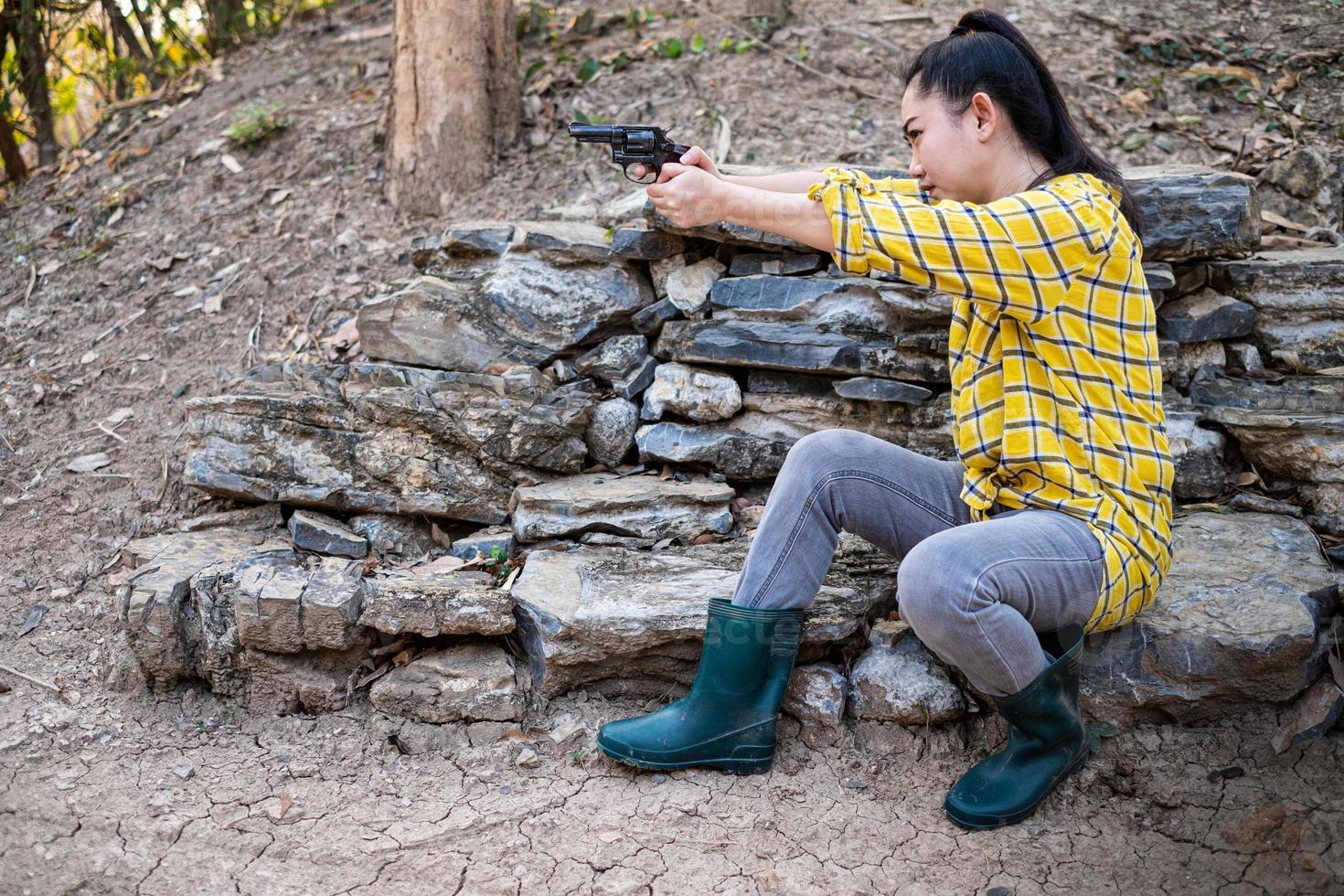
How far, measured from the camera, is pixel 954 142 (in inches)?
91.6

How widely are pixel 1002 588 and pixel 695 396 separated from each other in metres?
1.56

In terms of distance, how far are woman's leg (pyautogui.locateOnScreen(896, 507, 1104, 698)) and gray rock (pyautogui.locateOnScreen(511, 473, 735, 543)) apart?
3.63ft

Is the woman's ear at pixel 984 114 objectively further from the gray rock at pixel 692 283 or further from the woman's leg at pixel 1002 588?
the gray rock at pixel 692 283

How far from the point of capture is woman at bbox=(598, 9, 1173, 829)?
6.98 ft

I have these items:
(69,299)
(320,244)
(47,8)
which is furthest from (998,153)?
(47,8)

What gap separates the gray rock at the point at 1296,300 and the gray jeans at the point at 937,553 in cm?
157

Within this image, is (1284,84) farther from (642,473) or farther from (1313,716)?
(642,473)

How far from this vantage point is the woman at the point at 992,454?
2.13 meters

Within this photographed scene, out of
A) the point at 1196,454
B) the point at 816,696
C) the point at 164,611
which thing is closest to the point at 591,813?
the point at 816,696

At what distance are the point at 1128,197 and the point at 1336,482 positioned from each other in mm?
→ 1335

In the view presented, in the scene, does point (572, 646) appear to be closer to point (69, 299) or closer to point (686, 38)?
point (69, 299)

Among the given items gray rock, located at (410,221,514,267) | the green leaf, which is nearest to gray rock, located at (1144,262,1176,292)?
gray rock, located at (410,221,514,267)

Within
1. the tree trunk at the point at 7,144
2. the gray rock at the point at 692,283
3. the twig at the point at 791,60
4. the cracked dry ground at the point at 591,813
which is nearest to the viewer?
the cracked dry ground at the point at 591,813

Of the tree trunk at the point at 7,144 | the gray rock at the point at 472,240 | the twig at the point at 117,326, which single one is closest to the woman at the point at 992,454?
the gray rock at the point at 472,240
